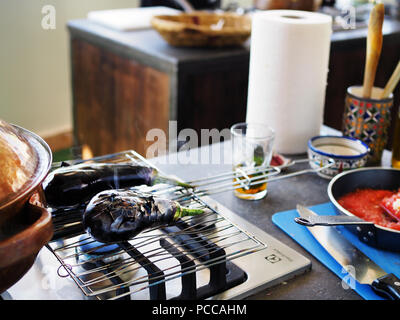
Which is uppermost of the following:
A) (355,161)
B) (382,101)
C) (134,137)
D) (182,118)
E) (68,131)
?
(382,101)

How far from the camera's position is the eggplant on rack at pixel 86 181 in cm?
74

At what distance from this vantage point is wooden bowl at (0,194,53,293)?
507 mm

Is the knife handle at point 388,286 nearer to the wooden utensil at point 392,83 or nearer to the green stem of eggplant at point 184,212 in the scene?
the green stem of eggplant at point 184,212

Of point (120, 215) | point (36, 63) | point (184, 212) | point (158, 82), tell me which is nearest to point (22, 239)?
point (120, 215)

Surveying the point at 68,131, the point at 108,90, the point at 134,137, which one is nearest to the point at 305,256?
the point at 134,137

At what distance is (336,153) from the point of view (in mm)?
1080

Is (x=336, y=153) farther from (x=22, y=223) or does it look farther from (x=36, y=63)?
(x=36, y=63)

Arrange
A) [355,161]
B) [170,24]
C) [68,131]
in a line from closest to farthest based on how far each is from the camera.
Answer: [355,161] < [170,24] < [68,131]

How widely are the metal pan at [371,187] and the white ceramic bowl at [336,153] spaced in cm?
9

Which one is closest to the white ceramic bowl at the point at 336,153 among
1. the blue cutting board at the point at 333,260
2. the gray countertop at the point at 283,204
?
the gray countertop at the point at 283,204

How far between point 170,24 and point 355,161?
0.96 metres

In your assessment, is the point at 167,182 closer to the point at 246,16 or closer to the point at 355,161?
the point at 355,161

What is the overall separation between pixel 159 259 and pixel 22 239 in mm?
197

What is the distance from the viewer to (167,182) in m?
0.85
